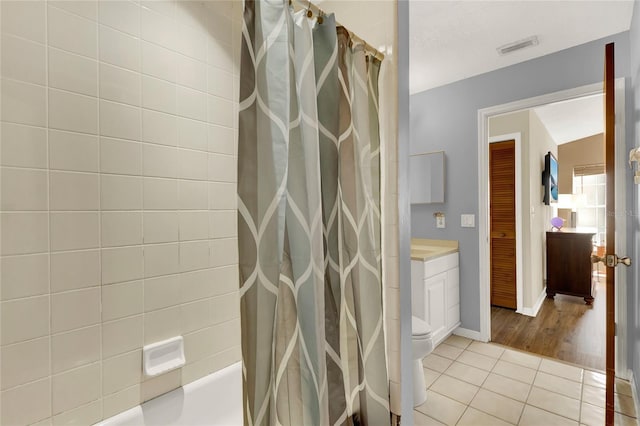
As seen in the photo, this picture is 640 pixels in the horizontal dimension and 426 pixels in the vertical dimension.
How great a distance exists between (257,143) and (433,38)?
2070 mm

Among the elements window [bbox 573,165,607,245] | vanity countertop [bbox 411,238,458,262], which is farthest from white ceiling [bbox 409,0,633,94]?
window [bbox 573,165,607,245]

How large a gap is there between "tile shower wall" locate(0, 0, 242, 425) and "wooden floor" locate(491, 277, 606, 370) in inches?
105

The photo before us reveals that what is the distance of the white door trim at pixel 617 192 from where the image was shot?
2.05 metres

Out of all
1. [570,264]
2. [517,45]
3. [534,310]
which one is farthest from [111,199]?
[570,264]

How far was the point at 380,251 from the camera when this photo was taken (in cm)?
129

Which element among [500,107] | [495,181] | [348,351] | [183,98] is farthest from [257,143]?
[495,181]

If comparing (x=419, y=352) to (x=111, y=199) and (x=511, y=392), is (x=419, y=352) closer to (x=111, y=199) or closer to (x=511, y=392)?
(x=511, y=392)

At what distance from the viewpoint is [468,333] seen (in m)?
2.87

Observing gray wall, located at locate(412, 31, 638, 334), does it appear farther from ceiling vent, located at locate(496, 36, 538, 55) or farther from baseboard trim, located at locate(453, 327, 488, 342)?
ceiling vent, located at locate(496, 36, 538, 55)

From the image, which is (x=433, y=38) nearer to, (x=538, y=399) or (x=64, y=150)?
(x=64, y=150)

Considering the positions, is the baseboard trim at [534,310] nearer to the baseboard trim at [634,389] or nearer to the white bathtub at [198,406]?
the baseboard trim at [634,389]

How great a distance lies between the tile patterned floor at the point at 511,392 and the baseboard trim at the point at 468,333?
0.71 feet

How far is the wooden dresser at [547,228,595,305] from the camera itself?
3838 millimetres

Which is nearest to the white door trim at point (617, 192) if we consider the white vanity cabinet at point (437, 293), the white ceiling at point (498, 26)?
the white vanity cabinet at point (437, 293)
